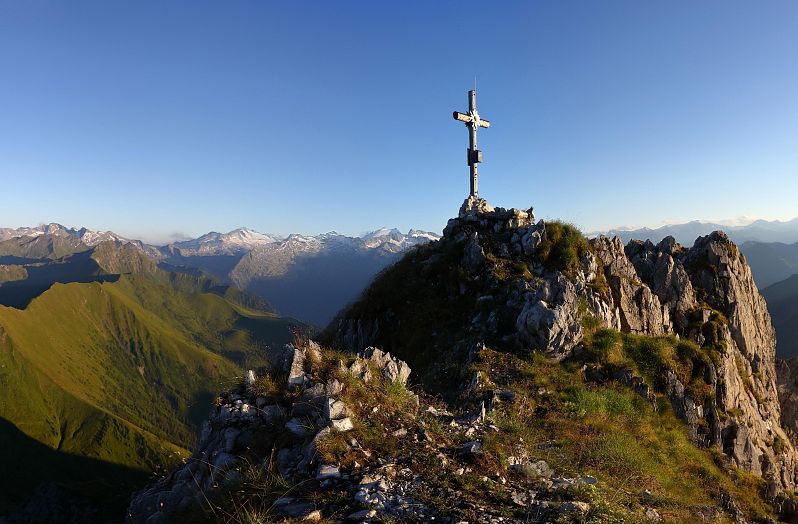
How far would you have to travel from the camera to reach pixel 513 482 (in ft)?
31.0

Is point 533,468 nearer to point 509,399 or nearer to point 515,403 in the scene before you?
point 515,403

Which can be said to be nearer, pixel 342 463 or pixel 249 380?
pixel 342 463

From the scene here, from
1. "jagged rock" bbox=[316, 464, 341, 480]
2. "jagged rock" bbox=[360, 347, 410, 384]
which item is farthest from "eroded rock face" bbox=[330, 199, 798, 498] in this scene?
"jagged rock" bbox=[316, 464, 341, 480]

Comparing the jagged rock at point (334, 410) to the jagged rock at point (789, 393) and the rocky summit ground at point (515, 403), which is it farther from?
the jagged rock at point (789, 393)

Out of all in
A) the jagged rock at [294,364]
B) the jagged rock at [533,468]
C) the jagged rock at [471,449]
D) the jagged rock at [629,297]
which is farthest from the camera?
the jagged rock at [629,297]

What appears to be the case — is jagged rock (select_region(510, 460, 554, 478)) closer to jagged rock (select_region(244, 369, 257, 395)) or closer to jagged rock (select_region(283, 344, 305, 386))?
jagged rock (select_region(283, 344, 305, 386))

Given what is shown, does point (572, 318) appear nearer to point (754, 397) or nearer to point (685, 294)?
point (685, 294)

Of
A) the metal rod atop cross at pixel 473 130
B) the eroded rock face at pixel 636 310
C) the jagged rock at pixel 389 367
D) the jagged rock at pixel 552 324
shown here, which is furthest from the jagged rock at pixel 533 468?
the metal rod atop cross at pixel 473 130

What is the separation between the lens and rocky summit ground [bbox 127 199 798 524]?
8875 mm

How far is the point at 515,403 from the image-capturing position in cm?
1742

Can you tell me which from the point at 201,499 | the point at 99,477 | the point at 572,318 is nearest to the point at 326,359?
the point at 201,499

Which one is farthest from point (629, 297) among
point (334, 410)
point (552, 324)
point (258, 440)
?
point (258, 440)

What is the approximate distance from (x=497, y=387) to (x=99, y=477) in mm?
253454

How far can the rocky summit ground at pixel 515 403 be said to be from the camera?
8.88 metres
